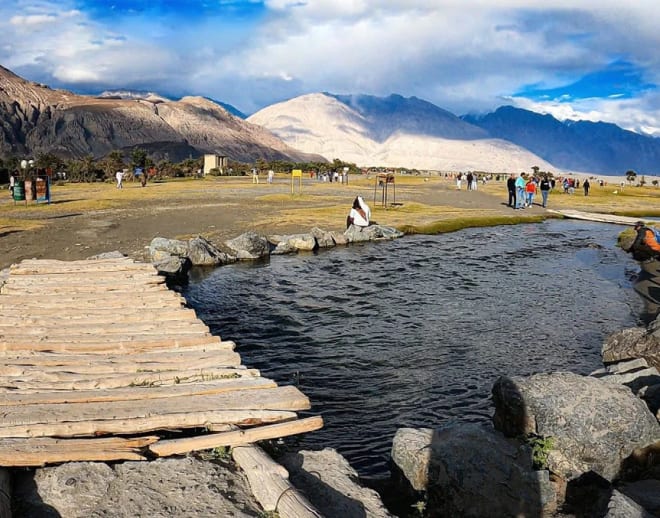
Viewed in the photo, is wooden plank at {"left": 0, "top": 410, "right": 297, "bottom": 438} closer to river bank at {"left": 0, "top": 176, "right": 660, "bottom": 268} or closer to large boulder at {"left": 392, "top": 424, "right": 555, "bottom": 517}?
large boulder at {"left": 392, "top": 424, "right": 555, "bottom": 517}

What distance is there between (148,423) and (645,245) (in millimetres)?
25968

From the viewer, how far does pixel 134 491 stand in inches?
203

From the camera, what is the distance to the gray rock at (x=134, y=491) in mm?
4898

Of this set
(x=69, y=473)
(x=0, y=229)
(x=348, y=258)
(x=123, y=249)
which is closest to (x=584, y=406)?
(x=69, y=473)

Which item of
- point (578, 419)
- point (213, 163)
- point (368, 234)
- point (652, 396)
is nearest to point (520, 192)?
point (368, 234)

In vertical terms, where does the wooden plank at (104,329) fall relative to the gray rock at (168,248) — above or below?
below

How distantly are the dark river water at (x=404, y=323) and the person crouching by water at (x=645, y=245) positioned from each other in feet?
1.95

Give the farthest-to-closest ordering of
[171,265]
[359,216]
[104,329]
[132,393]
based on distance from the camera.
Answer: [359,216]
[171,265]
[104,329]
[132,393]

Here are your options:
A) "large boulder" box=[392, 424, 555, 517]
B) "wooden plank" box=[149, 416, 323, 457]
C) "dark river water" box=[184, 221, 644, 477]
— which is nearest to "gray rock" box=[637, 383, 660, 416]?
"dark river water" box=[184, 221, 644, 477]

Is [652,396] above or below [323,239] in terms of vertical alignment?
below

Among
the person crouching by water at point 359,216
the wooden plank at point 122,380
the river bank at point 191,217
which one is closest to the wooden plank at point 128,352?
the wooden plank at point 122,380

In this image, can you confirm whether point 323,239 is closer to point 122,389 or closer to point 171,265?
point 171,265

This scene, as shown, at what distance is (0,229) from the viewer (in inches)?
1081

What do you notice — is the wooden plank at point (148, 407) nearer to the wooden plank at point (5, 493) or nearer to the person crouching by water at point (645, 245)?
the wooden plank at point (5, 493)
